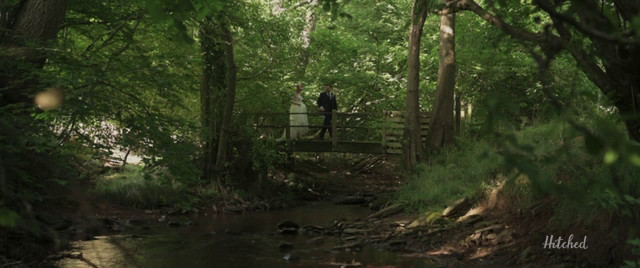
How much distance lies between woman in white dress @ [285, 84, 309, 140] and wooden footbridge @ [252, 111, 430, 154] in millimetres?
148

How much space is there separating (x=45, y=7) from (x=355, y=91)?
14631 millimetres

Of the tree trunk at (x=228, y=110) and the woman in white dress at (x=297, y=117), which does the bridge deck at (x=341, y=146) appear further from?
the tree trunk at (x=228, y=110)

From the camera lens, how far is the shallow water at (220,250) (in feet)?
32.7

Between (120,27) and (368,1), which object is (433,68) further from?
(120,27)

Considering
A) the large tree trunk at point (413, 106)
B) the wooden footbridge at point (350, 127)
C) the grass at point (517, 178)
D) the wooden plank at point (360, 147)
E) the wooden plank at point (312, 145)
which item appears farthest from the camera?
the wooden plank at point (312, 145)

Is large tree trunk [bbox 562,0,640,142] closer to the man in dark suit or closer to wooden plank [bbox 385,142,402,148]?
wooden plank [bbox 385,142,402,148]

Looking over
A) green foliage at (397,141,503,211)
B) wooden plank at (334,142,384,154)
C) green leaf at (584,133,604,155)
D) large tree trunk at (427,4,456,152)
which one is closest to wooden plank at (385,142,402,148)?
wooden plank at (334,142,384,154)

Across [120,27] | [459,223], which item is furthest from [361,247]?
[120,27]

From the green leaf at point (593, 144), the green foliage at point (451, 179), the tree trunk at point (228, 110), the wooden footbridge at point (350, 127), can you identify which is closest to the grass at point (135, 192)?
the tree trunk at point (228, 110)

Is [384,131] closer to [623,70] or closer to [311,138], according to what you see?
[311,138]

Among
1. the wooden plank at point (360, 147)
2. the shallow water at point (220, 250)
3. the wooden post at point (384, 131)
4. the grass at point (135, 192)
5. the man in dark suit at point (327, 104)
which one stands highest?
the man in dark suit at point (327, 104)

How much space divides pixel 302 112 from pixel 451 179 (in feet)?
22.9

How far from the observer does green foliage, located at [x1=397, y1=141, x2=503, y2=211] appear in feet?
38.5

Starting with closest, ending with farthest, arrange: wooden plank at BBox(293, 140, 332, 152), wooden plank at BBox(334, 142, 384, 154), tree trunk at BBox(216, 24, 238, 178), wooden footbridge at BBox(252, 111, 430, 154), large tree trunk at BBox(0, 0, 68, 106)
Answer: large tree trunk at BBox(0, 0, 68, 106)
tree trunk at BBox(216, 24, 238, 178)
wooden footbridge at BBox(252, 111, 430, 154)
wooden plank at BBox(334, 142, 384, 154)
wooden plank at BBox(293, 140, 332, 152)
